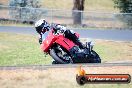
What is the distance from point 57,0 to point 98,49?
31.9 m

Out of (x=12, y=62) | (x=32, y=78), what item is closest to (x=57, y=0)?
(x=12, y=62)

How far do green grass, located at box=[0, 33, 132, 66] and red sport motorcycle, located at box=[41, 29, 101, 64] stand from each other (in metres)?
1.62

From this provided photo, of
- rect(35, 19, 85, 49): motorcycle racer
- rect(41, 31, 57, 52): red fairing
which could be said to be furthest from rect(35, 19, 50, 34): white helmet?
rect(41, 31, 57, 52): red fairing

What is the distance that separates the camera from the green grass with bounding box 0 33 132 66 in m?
14.0

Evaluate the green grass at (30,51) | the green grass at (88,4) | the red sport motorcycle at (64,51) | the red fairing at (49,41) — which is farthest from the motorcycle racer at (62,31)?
the green grass at (88,4)

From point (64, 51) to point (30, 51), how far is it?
15.4 ft

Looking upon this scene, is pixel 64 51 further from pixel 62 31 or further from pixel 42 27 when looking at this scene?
pixel 42 27

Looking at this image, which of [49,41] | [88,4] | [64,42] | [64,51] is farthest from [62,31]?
[88,4]

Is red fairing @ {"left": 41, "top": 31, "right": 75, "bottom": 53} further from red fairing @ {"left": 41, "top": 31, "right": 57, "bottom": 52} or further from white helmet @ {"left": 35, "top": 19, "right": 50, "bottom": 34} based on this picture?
white helmet @ {"left": 35, "top": 19, "right": 50, "bottom": 34}

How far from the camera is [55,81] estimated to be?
384 inches

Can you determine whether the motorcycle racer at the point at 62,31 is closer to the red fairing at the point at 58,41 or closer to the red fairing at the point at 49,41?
the red fairing at the point at 58,41

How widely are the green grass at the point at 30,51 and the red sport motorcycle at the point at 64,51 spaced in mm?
1616

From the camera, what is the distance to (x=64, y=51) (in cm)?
1188

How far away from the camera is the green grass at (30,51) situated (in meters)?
14.0
